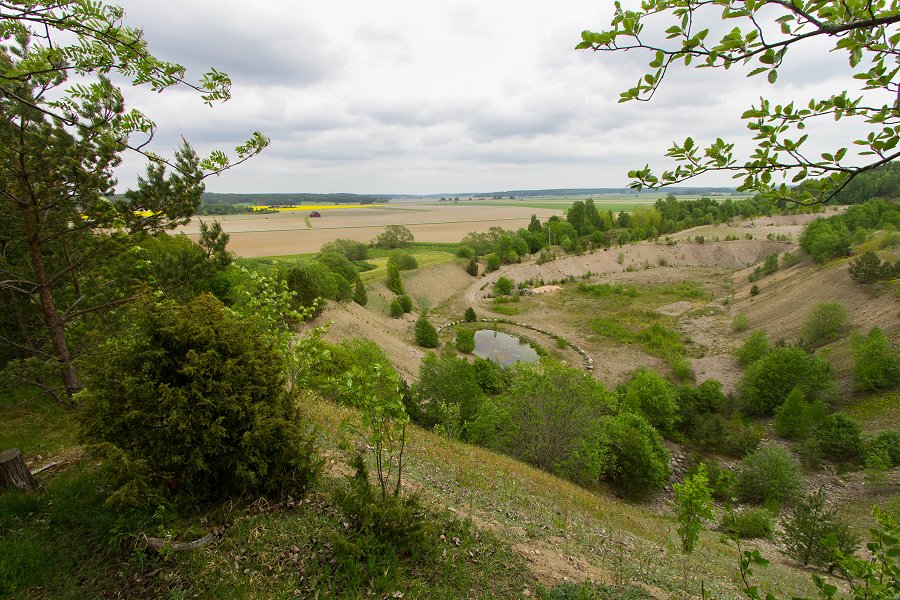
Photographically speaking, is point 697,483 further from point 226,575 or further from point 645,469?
point 645,469

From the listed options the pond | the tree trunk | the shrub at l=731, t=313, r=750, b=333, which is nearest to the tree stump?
the tree trunk

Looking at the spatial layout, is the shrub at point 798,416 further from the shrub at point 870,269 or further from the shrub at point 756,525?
the shrub at point 870,269

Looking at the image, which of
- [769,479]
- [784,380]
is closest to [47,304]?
[769,479]

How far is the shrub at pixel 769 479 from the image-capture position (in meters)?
17.1

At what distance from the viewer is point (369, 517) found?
5.01 metres

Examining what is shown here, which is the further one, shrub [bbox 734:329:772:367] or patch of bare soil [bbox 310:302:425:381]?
patch of bare soil [bbox 310:302:425:381]

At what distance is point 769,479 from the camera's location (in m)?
17.4

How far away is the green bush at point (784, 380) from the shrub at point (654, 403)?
5.27 m

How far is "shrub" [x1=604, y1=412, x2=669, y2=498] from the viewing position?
17828mm

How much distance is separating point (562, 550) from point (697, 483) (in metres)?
2.37

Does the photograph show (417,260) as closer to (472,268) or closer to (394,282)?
(472,268)

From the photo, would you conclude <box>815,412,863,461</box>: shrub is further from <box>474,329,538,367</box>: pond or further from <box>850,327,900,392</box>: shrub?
<box>474,329,538,367</box>: pond

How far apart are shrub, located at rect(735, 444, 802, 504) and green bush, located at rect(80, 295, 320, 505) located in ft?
66.2

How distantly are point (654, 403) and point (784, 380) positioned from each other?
8.20 meters
